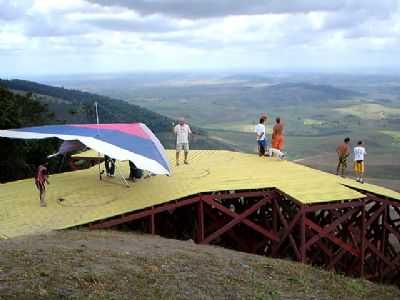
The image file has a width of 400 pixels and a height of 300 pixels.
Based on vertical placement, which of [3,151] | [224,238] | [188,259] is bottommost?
[224,238]

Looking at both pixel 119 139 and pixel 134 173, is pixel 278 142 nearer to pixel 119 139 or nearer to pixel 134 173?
pixel 134 173

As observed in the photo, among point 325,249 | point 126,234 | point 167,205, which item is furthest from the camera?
point 325,249

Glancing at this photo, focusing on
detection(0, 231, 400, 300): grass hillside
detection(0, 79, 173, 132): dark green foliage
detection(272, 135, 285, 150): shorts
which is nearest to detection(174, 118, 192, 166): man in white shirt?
detection(272, 135, 285, 150): shorts

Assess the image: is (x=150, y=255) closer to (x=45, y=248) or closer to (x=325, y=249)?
(x=45, y=248)

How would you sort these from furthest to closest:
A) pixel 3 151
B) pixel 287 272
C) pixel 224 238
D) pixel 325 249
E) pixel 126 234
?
pixel 3 151 → pixel 224 238 → pixel 325 249 → pixel 126 234 → pixel 287 272

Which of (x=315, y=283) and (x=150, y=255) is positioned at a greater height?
(x=150, y=255)

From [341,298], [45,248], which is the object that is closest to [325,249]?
[341,298]

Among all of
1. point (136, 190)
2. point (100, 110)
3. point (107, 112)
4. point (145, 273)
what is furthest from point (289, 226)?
point (107, 112)
